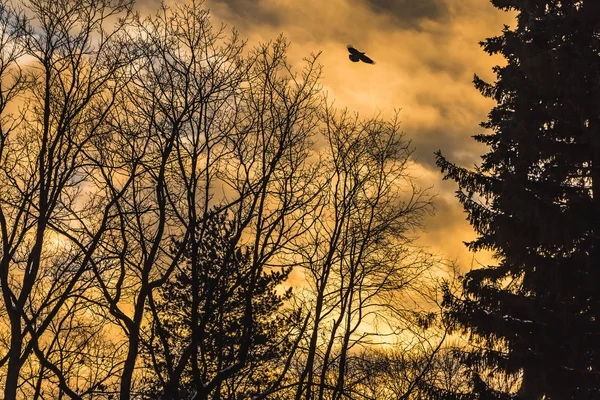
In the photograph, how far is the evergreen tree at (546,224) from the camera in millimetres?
9844

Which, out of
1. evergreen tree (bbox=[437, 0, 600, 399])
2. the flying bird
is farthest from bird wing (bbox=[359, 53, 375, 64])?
evergreen tree (bbox=[437, 0, 600, 399])

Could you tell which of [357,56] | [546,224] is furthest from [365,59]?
[546,224]

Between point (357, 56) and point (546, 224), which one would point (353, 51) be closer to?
point (357, 56)

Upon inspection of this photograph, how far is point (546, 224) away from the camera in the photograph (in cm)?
996

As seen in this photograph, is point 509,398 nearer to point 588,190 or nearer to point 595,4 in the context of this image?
point 588,190

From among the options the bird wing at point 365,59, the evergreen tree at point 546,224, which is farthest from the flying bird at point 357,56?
the evergreen tree at point 546,224

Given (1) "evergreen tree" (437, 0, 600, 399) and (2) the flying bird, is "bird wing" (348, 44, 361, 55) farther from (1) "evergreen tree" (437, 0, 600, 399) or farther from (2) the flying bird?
(1) "evergreen tree" (437, 0, 600, 399)

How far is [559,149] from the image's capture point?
34.9 feet

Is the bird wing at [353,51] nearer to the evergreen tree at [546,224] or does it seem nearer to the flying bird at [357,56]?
the flying bird at [357,56]

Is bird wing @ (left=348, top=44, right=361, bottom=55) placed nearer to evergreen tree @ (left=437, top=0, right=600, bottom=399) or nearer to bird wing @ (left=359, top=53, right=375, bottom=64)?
bird wing @ (left=359, top=53, right=375, bottom=64)

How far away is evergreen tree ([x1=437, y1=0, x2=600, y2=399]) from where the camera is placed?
9844mm

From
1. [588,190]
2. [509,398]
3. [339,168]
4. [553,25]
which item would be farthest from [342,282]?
[553,25]

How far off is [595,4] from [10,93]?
11.0 m

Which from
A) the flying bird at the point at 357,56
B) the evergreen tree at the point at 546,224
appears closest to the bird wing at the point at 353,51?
the flying bird at the point at 357,56
